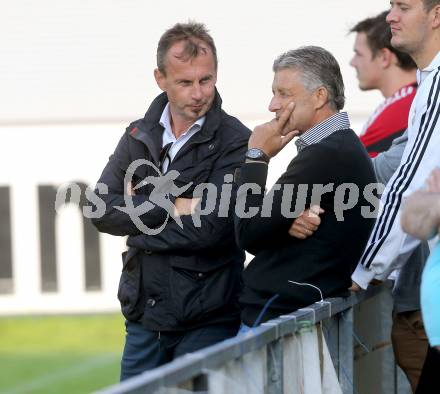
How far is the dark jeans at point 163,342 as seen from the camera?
5188 mm

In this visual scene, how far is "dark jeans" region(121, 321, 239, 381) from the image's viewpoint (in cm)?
519

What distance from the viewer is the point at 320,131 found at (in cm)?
477

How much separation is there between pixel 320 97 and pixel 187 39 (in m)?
0.80

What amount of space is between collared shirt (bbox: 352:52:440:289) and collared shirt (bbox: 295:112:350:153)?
0.28m

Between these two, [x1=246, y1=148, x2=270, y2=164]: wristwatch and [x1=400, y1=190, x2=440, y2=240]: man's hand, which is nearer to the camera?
[x1=400, y1=190, x2=440, y2=240]: man's hand

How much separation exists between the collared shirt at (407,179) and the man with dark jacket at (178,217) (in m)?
0.64

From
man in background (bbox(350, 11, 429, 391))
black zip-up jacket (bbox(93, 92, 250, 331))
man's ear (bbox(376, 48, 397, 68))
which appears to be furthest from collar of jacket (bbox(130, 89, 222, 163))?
man's ear (bbox(376, 48, 397, 68))

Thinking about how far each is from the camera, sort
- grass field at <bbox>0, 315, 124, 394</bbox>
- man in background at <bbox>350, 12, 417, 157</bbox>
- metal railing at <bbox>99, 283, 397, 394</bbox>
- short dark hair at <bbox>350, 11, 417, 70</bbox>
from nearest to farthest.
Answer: metal railing at <bbox>99, 283, 397, 394</bbox>
man in background at <bbox>350, 12, 417, 157</bbox>
short dark hair at <bbox>350, 11, 417, 70</bbox>
grass field at <bbox>0, 315, 124, 394</bbox>

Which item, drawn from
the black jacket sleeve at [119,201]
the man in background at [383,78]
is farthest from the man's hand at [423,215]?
the man in background at [383,78]

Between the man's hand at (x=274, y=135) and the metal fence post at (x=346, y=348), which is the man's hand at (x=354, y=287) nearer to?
A: the metal fence post at (x=346, y=348)

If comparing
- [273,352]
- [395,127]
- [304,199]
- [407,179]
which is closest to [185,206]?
[304,199]

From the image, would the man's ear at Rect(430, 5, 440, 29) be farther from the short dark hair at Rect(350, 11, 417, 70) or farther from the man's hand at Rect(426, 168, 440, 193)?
the short dark hair at Rect(350, 11, 417, 70)

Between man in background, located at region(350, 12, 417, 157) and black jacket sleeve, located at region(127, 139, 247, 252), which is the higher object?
man in background, located at region(350, 12, 417, 157)

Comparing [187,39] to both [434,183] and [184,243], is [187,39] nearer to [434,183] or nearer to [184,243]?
[184,243]
